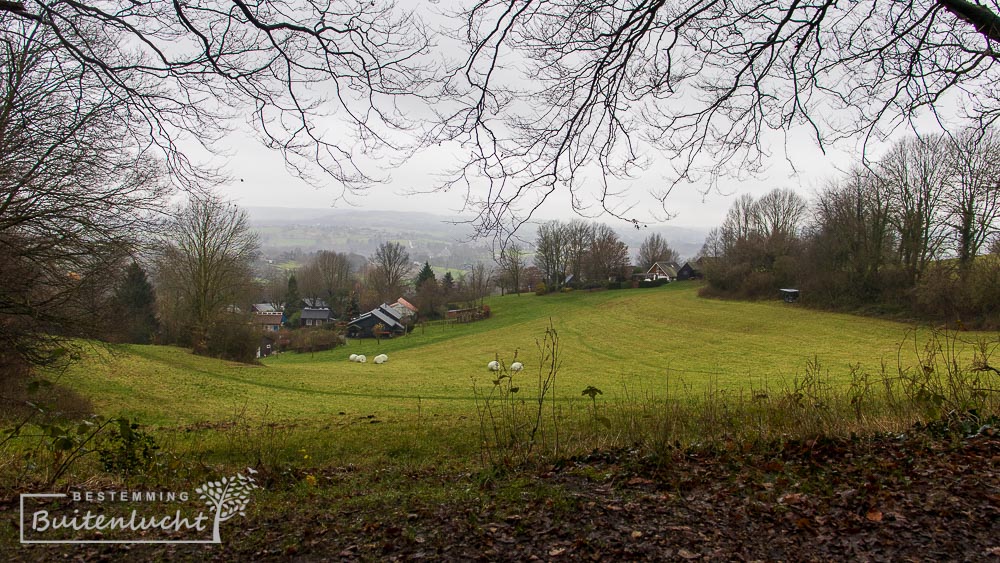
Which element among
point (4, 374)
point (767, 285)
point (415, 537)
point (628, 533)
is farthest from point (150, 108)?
point (767, 285)

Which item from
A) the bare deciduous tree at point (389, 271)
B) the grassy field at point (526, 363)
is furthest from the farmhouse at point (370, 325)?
the bare deciduous tree at point (389, 271)

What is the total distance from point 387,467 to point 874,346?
32.7 metres

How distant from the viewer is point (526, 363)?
3362 cm

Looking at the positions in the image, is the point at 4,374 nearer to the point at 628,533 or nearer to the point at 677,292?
the point at 628,533

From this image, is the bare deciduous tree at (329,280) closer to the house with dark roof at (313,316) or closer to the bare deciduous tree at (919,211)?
the house with dark roof at (313,316)

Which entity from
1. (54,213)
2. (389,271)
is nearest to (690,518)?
(54,213)

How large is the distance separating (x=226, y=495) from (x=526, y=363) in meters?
30.2

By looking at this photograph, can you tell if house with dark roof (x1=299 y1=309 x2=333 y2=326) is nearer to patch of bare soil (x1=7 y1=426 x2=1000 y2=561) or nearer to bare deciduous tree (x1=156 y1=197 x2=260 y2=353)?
bare deciduous tree (x1=156 y1=197 x2=260 y2=353)

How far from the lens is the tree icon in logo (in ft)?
11.6

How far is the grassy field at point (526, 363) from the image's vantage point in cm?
1584

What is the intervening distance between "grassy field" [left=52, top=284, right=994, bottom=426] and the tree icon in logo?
2596 millimetres

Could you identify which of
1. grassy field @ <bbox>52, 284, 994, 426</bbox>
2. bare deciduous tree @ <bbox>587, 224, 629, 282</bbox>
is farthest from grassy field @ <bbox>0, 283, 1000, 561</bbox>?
bare deciduous tree @ <bbox>587, 224, 629, 282</bbox>

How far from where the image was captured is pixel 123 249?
33.3ft

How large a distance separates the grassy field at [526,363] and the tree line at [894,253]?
2.92 metres
